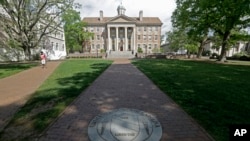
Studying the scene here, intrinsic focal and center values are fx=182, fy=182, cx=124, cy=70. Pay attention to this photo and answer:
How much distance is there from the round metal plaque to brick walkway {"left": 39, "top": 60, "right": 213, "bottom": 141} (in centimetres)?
17

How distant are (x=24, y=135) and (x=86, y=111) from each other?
1729mm

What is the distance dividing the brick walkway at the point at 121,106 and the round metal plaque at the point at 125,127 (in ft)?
0.56

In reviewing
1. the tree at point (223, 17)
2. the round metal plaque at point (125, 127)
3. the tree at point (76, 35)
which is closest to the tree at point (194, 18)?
the tree at point (223, 17)

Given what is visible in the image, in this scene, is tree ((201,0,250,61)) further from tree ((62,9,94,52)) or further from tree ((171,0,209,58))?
tree ((62,9,94,52))

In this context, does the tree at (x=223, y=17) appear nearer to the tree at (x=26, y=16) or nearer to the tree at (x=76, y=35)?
the tree at (x=26, y=16)

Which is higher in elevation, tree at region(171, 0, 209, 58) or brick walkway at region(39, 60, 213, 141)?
tree at region(171, 0, 209, 58)

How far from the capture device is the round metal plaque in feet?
12.4

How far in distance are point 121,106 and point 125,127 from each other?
1.53 m

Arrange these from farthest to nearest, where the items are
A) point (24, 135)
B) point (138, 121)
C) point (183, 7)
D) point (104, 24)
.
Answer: point (104, 24) < point (183, 7) < point (138, 121) < point (24, 135)

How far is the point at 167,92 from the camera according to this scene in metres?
7.24

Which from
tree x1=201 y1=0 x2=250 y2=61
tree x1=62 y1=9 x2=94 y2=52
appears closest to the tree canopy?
tree x1=201 y1=0 x2=250 y2=61

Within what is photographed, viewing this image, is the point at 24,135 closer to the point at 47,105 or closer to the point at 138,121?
the point at 47,105

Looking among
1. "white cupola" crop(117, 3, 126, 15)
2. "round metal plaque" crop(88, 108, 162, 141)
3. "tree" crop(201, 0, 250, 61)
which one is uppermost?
"white cupola" crop(117, 3, 126, 15)

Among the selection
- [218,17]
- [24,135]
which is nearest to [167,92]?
[24,135]
